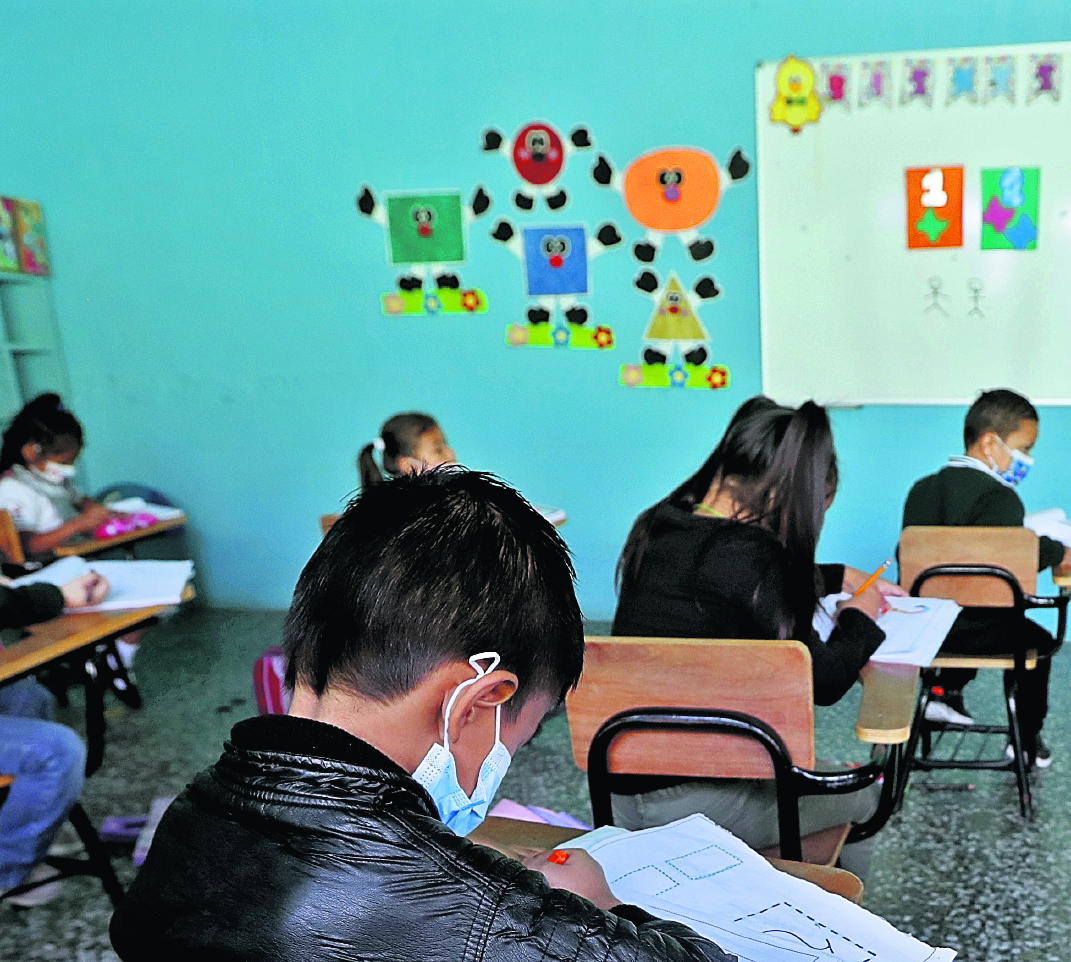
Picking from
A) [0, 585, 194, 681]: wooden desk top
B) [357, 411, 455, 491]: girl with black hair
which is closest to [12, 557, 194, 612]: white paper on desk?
[0, 585, 194, 681]: wooden desk top

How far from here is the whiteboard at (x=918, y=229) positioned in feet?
11.0

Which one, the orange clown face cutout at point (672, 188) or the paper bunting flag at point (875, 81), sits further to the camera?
the orange clown face cutout at point (672, 188)

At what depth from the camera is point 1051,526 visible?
276 centimetres

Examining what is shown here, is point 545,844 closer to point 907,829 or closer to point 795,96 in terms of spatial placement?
point 907,829

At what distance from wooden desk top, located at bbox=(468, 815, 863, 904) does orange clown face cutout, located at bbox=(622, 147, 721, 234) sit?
116 inches

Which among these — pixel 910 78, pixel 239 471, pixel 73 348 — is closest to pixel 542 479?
pixel 239 471

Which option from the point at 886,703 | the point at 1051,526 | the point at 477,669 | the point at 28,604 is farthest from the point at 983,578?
the point at 28,604

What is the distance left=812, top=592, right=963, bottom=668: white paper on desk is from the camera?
175cm

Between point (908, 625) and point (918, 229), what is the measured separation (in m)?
2.03

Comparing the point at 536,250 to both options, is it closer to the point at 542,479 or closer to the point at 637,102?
the point at 637,102

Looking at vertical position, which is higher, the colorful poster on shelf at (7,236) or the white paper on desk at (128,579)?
the colorful poster on shelf at (7,236)

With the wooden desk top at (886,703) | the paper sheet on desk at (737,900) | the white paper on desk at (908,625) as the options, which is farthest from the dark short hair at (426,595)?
the white paper on desk at (908,625)

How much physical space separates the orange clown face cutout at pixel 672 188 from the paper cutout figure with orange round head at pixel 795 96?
11.6 inches

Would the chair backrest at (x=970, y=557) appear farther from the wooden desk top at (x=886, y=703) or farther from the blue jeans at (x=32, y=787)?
the blue jeans at (x=32, y=787)
